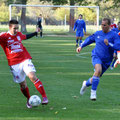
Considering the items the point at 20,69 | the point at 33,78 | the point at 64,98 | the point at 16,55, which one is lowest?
the point at 64,98

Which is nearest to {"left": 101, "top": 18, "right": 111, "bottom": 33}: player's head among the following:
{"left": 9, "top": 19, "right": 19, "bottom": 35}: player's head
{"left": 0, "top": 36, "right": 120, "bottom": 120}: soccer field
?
{"left": 0, "top": 36, "right": 120, "bottom": 120}: soccer field

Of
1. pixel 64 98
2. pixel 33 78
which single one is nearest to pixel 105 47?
pixel 64 98

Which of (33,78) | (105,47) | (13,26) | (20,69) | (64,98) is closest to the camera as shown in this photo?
(33,78)

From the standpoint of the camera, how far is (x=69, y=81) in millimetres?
13367

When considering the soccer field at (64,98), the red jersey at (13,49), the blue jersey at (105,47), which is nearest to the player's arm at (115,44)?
the blue jersey at (105,47)

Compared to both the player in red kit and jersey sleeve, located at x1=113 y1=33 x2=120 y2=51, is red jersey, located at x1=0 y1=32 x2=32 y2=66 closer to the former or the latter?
the player in red kit

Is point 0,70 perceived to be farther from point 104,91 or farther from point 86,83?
point 86,83

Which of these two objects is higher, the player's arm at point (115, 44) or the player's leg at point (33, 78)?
the player's arm at point (115, 44)

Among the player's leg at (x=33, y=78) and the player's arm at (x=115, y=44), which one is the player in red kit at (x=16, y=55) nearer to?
the player's leg at (x=33, y=78)

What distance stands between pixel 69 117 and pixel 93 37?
2.55m

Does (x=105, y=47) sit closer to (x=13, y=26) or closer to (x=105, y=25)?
(x=105, y=25)

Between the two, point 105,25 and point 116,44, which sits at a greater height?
point 105,25

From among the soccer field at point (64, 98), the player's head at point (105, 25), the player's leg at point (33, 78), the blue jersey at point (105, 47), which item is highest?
the player's head at point (105, 25)

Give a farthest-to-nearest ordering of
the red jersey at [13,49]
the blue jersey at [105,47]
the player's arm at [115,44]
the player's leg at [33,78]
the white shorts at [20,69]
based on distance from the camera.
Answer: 1. the blue jersey at [105,47]
2. the player's arm at [115,44]
3. the red jersey at [13,49]
4. the white shorts at [20,69]
5. the player's leg at [33,78]
